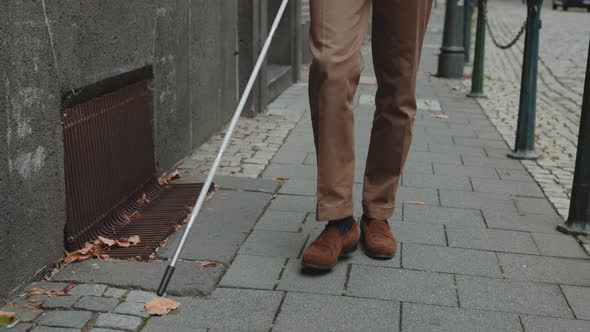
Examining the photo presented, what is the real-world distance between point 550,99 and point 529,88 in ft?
12.5

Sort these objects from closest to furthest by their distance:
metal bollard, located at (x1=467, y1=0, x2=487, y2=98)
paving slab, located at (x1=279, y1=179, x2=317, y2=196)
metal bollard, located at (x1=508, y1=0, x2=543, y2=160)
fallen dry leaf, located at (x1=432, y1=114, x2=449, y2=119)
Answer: paving slab, located at (x1=279, y1=179, x2=317, y2=196) → metal bollard, located at (x1=508, y1=0, x2=543, y2=160) → fallen dry leaf, located at (x1=432, y1=114, x2=449, y2=119) → metal bollard, located at (x1=467, y1=0, x2=487, y2=98)

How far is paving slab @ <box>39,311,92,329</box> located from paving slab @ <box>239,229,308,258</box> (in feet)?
2.96

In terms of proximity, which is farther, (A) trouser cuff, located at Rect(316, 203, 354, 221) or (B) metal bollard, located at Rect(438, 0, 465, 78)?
(B) metal bollard, located at Rect(438, 0, 465, 78)

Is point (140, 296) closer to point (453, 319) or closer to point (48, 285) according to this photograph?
point (48, 285)

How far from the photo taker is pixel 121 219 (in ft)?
13.0

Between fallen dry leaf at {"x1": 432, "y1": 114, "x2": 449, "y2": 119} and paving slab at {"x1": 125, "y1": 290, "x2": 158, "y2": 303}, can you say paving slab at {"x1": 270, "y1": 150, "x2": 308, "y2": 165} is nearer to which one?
fallen dry leaf at {"x1": 432, "y1": 114, "x2": 449, "y2": 119}

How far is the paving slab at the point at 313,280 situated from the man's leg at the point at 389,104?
10.5 inches

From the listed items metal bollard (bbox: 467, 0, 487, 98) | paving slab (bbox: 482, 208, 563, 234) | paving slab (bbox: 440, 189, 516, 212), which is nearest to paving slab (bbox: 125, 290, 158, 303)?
paving slab (bbox: 482, 208, 563, 234)

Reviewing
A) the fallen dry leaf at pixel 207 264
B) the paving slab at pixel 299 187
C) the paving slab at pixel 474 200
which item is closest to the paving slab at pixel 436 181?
the paving slab at pixel 474 200

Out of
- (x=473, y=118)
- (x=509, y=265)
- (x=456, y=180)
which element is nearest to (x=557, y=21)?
(x=473, y=118)

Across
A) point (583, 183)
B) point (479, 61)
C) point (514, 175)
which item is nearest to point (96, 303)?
point (583, 183)

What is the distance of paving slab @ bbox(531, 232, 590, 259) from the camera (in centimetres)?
369

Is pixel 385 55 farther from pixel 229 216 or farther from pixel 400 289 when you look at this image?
pixel 229 216

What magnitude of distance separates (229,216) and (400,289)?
1207 mm
